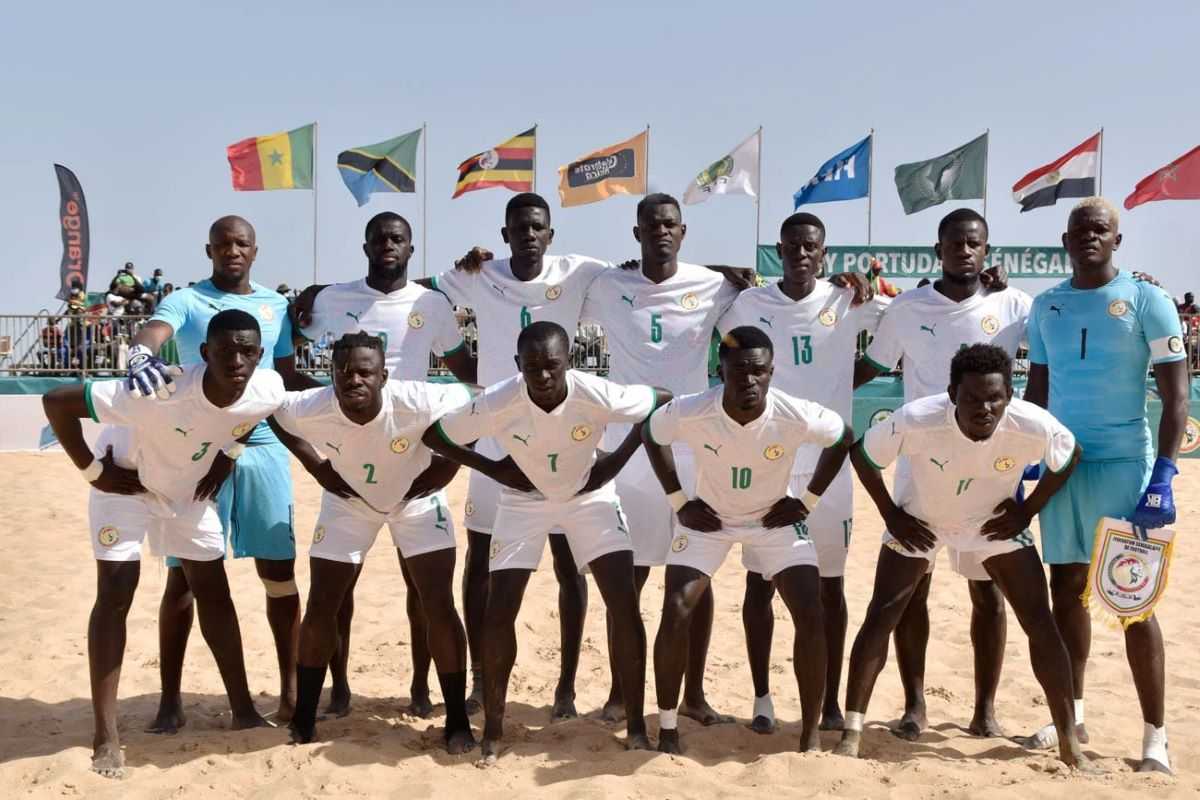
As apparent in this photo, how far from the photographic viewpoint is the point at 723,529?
17.4 ft

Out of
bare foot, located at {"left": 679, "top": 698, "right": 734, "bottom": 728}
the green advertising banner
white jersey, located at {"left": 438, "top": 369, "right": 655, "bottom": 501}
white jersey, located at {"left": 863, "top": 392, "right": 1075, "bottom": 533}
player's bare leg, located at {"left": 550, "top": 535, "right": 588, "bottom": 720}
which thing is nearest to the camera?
white jersey, located at {"left": 863, "top": 392, "right": 1075, "bottom": 533}

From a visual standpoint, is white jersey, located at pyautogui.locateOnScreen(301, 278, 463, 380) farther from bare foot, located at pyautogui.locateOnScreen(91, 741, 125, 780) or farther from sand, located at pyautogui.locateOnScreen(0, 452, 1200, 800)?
bare foot, located at pyautogui.locateOnScreen(91, 741, 125, 780)

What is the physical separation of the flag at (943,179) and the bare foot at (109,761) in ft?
76.8

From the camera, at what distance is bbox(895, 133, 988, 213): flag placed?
25453mm

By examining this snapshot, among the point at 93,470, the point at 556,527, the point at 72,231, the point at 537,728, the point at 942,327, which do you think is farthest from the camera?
the point at 72,231

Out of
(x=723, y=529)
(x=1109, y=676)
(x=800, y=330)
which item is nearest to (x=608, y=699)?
(x=723, y=529)

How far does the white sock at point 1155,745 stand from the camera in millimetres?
5090

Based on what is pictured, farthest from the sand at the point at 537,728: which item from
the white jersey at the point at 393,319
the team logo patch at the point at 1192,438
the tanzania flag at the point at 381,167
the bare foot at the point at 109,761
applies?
the tanzania flag at the point at 381,167

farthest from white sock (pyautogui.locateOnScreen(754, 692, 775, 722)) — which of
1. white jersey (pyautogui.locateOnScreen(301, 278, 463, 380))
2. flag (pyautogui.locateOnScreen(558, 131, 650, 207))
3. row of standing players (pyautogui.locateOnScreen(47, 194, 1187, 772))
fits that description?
flag (pyautogui.locateOnScreen(558, 131, 650, 207))

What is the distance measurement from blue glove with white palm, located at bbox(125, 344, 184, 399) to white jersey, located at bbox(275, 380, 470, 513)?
1.68 ft

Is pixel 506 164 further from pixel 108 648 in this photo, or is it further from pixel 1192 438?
pixel 108 648

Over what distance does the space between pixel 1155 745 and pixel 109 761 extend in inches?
187

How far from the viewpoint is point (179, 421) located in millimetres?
5137

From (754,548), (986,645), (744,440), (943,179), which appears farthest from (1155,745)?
(943,179)
